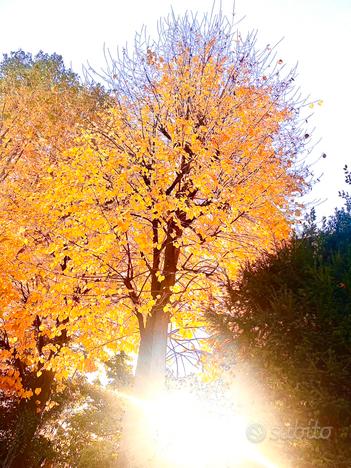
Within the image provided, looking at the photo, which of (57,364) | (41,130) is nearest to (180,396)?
(57,364)

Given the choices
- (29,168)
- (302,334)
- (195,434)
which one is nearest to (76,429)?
(29,168)

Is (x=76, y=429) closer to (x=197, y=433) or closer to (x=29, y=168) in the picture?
(x=29, y=168)

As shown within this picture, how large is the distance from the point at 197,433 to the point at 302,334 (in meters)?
3.65

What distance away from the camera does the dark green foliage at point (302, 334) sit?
4.25 metres

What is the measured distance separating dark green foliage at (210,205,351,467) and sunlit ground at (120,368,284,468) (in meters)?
0.65

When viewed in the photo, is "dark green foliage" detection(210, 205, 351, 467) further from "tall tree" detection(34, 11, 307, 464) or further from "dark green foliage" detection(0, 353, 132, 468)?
"dark green foliage" detection(0, 353, 132, 468)

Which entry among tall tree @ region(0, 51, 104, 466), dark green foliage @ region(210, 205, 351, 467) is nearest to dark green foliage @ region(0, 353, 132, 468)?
tall tree @ region(0, 51, 104, 466)

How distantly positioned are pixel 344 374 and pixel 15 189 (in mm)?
10380

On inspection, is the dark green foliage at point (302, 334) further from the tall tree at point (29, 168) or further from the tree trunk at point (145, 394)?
the tall tree at point (29, 168)

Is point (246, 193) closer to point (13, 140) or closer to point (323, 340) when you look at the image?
point (323, 340)

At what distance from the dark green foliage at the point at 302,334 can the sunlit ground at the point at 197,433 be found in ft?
2.12

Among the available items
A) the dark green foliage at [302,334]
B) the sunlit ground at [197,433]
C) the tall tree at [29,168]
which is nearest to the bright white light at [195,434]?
the sunlit ground at [197,433]

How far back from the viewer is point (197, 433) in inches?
277

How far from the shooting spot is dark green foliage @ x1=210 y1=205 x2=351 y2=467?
13.9 feet
